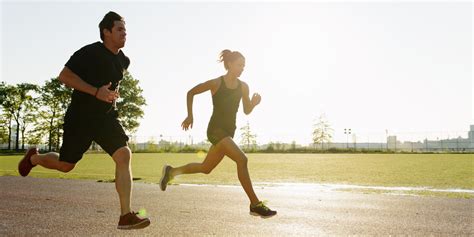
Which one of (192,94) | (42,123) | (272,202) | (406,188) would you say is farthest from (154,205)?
(42,123)

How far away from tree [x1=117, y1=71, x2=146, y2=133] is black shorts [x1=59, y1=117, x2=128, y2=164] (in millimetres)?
69507

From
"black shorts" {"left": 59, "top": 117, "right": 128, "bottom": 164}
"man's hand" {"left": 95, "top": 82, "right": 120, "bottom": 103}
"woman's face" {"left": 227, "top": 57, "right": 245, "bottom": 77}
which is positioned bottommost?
"black shorts" {"left": 59, "top": 117, "right": 128, "bottom": 164}

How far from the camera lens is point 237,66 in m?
4.63

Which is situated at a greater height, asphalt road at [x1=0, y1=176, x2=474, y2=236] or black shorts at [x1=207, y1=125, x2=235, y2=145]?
black shorts at [x1=207, y1=125, x2=235, y2=145]

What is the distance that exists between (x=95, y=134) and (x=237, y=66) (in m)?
1.67

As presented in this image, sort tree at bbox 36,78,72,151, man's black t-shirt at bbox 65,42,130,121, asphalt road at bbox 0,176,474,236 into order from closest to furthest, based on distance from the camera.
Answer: man's black t-shirt at bbox 65,42,130,121
asphalt road at bbox 0,176,474,236
tree at bbox 36,78,72,151

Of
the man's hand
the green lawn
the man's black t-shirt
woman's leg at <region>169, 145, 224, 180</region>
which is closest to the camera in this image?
the man's hand

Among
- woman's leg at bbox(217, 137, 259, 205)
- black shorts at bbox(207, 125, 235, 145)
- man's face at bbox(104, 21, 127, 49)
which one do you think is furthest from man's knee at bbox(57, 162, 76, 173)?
woman's leg at bbox(217, 137, 259, 205)

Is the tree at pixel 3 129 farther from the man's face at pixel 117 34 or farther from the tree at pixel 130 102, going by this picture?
the man's face at pixel 117 34

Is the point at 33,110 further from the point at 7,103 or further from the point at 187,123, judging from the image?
the point at 187,123

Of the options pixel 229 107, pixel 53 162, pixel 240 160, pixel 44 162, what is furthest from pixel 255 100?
pixel 44 162

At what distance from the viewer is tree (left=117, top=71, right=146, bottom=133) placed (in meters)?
72.1

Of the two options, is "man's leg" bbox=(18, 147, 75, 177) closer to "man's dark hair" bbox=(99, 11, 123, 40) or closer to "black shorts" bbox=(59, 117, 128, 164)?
"black shorts" bbox=(59, 117, 128, 164)

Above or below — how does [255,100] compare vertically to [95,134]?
above
